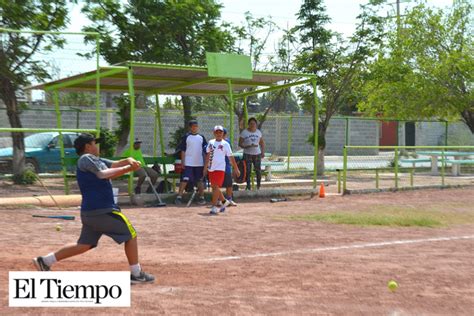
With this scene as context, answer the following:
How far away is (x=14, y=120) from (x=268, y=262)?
11701 millimetres

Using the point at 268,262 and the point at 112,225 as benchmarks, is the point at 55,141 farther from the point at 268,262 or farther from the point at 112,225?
the point at 112,225

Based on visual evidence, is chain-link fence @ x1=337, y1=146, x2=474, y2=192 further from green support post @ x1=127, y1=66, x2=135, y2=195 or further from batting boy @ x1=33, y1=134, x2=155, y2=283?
batting boy @ x1=33, y1=134, x2=155, y2=283

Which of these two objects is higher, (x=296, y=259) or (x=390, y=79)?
(x=390, y=79)

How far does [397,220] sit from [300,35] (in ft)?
43.0

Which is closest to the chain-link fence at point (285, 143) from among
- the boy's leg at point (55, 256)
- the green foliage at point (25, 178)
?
the green foliage at point (25, 178)

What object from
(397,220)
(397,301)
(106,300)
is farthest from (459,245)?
(106,300)

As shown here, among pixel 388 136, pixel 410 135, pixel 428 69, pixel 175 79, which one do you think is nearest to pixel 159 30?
pixel 175 79

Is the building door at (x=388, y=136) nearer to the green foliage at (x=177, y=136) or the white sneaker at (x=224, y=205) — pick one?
the green foliage at (x=177, y=136)

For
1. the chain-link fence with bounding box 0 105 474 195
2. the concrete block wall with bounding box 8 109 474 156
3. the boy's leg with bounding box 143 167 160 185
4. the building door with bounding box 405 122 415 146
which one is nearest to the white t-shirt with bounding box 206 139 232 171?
the boy's leg with bounding box 143 167 160 185

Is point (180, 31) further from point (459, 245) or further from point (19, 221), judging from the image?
point (459, 245)

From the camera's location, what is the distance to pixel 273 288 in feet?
24.5

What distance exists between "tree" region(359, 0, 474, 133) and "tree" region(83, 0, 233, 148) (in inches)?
314

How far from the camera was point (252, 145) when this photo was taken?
56.2 feet

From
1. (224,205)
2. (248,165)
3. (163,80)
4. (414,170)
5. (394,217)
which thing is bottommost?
(394,217)
